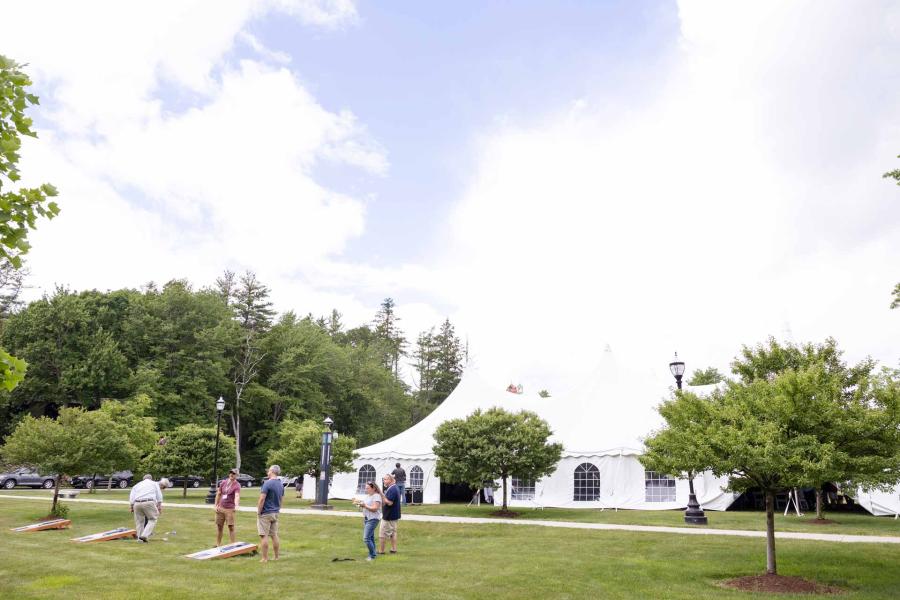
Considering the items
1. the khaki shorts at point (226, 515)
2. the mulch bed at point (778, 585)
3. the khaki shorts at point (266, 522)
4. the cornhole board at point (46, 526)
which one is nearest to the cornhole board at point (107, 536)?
the cornhole board at point (46, 526)

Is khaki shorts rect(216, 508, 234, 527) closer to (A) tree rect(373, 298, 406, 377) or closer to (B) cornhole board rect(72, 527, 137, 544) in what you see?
(B) cornhole board rect(72, 527, 137, 544)

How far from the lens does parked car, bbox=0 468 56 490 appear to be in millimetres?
35250

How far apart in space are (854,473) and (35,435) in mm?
20106

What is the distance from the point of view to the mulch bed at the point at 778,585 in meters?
9.26

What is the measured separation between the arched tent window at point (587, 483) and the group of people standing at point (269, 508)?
12314mm

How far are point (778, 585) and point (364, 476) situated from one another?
71.7 ft

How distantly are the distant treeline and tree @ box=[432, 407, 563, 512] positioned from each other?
20.8 m

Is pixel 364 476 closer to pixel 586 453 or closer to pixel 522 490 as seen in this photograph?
pixel 522 490

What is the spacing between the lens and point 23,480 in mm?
35875

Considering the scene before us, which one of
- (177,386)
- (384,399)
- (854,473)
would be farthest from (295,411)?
(854,473)

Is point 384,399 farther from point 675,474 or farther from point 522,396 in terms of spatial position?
point 675,474

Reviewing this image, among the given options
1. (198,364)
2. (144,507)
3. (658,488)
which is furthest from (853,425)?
(198,364)

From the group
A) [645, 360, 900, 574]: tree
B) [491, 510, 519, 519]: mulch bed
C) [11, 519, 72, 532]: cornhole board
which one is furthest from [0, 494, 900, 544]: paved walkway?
[11, 519, 72, 532]: cornhole board

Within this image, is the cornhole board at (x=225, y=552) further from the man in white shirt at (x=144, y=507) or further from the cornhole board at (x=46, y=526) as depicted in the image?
the cornhole board at (x=46, y=526)
